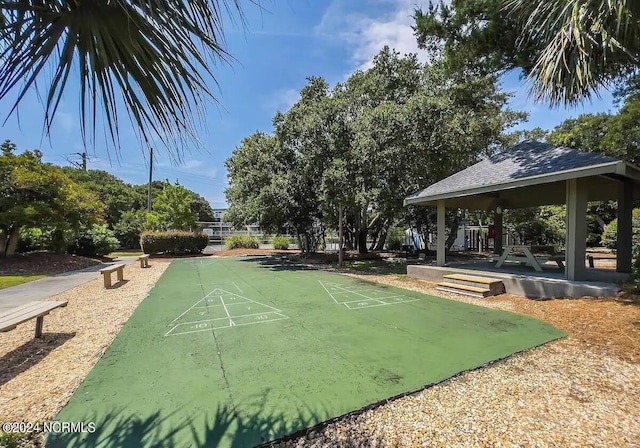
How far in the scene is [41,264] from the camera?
13.2 metres

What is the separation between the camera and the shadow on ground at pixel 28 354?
3762 mm

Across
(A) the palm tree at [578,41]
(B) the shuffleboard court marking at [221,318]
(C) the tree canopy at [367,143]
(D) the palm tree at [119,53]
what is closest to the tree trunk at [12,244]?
(C) the tree canopy at [367,143]

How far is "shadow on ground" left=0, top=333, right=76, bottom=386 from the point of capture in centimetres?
376

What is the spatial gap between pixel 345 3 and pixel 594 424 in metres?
3.89

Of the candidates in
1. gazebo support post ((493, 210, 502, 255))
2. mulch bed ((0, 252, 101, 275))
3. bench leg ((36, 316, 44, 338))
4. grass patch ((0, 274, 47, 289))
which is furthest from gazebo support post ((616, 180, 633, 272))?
mulch bed ((0, 252, 101, 275))

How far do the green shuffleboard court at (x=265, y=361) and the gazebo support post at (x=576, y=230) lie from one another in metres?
2.79

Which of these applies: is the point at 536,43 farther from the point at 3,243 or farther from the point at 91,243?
the point at 91,243

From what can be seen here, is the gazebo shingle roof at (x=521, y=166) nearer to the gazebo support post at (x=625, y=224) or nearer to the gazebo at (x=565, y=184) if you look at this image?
the gazebo at (x=565, y=184)

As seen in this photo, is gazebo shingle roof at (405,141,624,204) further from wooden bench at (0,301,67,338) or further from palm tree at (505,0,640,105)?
A: wooden bench at (0,301,67,338)

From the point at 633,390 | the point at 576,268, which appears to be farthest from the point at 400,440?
the point at 576,268

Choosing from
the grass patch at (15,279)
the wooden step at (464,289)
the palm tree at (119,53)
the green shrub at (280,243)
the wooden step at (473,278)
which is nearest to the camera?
the palm tree at (119,53)

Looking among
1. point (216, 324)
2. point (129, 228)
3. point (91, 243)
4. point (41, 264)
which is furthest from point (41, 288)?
point (129, 228)

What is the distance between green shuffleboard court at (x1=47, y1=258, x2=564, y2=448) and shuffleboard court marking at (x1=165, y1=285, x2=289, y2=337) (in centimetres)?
2

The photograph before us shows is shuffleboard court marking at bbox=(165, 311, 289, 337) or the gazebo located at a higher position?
the gazebo
